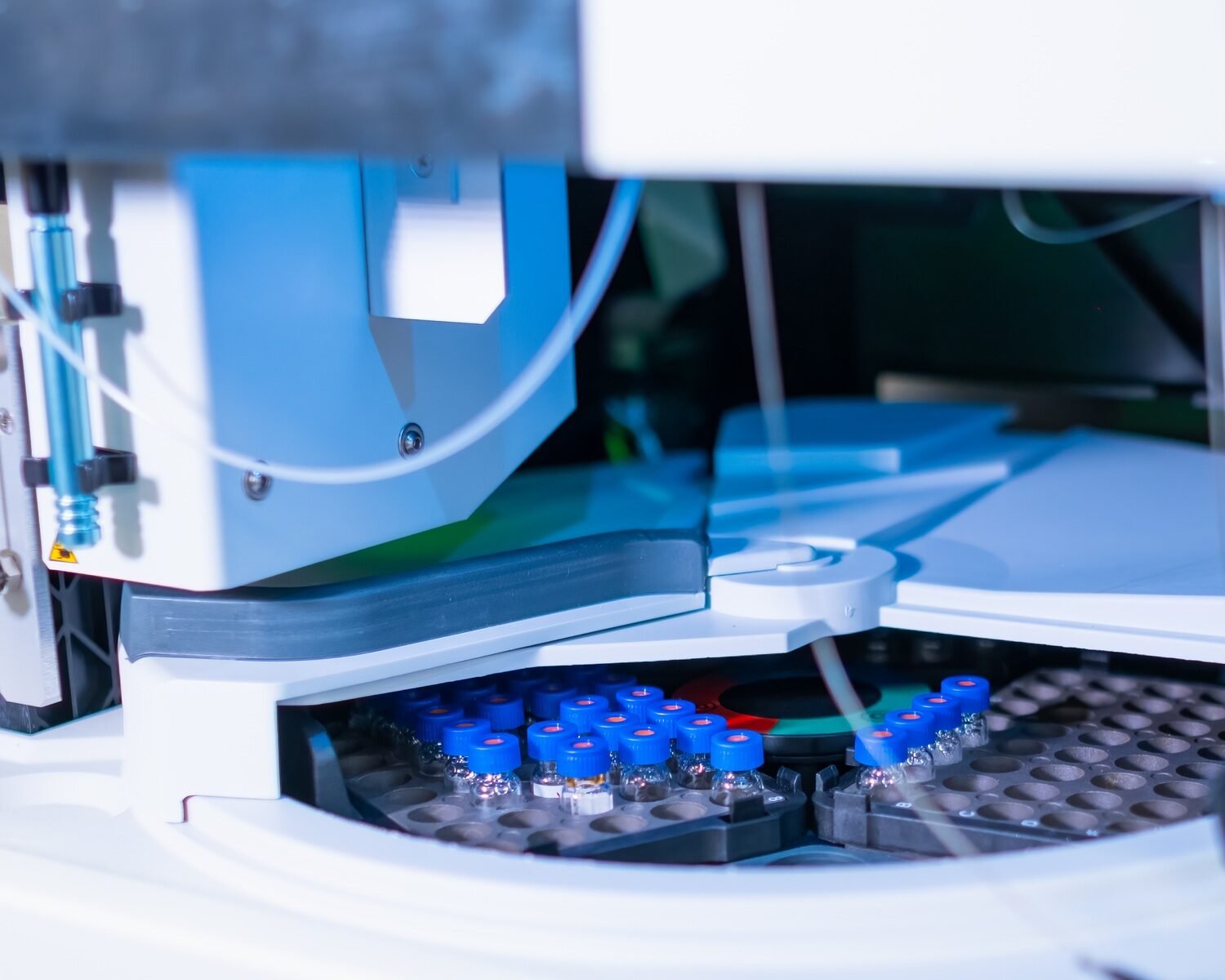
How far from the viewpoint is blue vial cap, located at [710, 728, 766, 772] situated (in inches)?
30.2

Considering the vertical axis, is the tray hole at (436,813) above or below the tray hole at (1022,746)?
above

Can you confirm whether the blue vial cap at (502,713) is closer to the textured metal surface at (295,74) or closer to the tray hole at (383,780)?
the tray hole at (383,780)

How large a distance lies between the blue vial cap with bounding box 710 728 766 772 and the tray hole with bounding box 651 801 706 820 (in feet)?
0.09

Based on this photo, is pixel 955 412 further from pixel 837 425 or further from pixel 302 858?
pixel 302 858

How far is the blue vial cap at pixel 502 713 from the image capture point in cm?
86

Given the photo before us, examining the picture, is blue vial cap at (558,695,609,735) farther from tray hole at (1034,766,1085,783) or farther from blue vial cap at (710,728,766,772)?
tray hole at (1034,766,1085,783)

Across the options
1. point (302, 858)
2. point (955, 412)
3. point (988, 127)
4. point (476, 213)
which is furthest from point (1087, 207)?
point (302, 858)

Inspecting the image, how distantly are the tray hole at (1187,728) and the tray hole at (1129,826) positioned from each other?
144mm

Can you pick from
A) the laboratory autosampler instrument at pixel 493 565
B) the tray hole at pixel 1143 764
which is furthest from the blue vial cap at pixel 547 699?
the tray hole at pixel 1143 764

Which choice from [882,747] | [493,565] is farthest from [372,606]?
[882,747]

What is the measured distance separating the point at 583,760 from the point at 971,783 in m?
0.21

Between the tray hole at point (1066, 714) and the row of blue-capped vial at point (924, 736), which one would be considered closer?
the row of blue-capped vial at point (924, 736)

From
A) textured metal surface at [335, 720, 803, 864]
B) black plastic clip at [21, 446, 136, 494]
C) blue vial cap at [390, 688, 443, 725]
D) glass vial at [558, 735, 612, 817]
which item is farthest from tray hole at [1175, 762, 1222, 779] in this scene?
black plastic clip at [21, 446, 136, 494]

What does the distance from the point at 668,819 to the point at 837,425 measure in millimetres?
724
